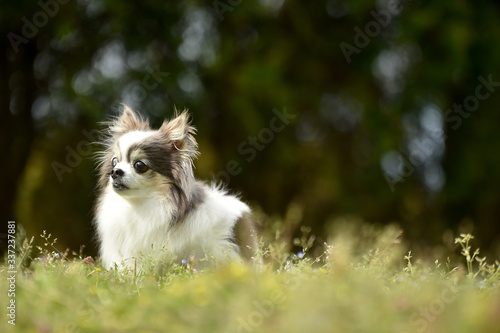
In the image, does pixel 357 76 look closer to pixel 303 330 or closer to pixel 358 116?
pixel 358 116

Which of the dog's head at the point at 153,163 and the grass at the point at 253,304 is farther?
the dog's head at the point at 153,163

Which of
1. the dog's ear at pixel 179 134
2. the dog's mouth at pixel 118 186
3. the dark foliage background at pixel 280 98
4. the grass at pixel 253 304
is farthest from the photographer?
the dark foliage background at pixel 280 98

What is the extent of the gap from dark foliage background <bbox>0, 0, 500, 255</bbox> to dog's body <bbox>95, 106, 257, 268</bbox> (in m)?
4.61

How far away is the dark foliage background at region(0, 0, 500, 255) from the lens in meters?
9.82

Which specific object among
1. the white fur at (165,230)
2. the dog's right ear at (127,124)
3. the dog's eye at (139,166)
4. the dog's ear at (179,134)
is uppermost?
the dog's ear at (179,134)

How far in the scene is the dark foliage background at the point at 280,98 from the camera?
982cm

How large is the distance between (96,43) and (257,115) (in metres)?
2.73

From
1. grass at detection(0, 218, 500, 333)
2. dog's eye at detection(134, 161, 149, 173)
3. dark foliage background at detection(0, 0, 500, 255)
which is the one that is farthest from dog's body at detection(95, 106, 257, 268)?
dark foliage background at detection(0, 0, 500, 255)

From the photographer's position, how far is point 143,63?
10.2 meters

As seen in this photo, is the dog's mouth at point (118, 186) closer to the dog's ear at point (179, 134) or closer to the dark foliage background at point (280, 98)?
the dog's ear at point (179, 134)

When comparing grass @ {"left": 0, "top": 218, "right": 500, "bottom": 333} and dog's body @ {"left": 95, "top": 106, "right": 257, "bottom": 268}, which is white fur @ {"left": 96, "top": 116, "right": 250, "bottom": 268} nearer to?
dog's body @ {"left": 95, "top": 106, "right": 257, "bottom": 268}

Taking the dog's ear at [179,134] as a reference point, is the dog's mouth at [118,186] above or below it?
below

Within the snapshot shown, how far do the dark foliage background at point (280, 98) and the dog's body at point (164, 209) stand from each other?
4.61 meters

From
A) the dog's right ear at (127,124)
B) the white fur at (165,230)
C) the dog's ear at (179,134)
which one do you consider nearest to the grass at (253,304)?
the white fur at (165,230)
